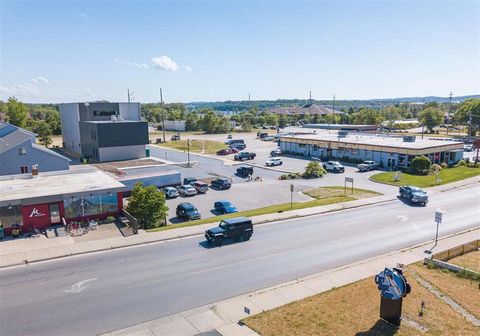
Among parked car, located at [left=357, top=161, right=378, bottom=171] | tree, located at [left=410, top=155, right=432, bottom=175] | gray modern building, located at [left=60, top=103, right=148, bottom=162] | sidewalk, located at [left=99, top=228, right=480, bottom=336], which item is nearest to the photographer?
sidewalk, located at [left=99, top=228, right=480, bottom=336]

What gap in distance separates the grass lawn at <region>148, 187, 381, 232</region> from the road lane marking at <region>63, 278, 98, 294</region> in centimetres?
895

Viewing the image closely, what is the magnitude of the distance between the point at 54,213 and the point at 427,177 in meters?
43.5

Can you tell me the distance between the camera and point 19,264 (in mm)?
22859

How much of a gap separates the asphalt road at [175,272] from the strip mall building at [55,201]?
7900 millimetres

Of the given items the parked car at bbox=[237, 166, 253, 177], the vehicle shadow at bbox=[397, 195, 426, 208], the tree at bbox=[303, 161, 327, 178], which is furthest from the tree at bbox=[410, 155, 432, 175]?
the parked car at bbox=[237, 166, 253, 177]

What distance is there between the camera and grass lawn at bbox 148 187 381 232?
103 feet

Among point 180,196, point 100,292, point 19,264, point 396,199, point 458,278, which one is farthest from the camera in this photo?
point 180,196

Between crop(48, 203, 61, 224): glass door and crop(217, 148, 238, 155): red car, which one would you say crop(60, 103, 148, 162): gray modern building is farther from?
crop(48, 203, 61, 224): glass door

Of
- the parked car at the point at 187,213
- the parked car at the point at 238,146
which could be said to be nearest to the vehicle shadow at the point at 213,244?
the parked car at the point at 187,213

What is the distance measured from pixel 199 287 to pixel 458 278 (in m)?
13.6

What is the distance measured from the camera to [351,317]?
649 inches

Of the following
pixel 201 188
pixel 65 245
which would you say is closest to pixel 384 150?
pixel 201 188

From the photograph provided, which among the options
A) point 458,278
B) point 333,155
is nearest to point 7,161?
point 458,278

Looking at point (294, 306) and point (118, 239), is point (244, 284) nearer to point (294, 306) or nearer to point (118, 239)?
point (294, 306)
